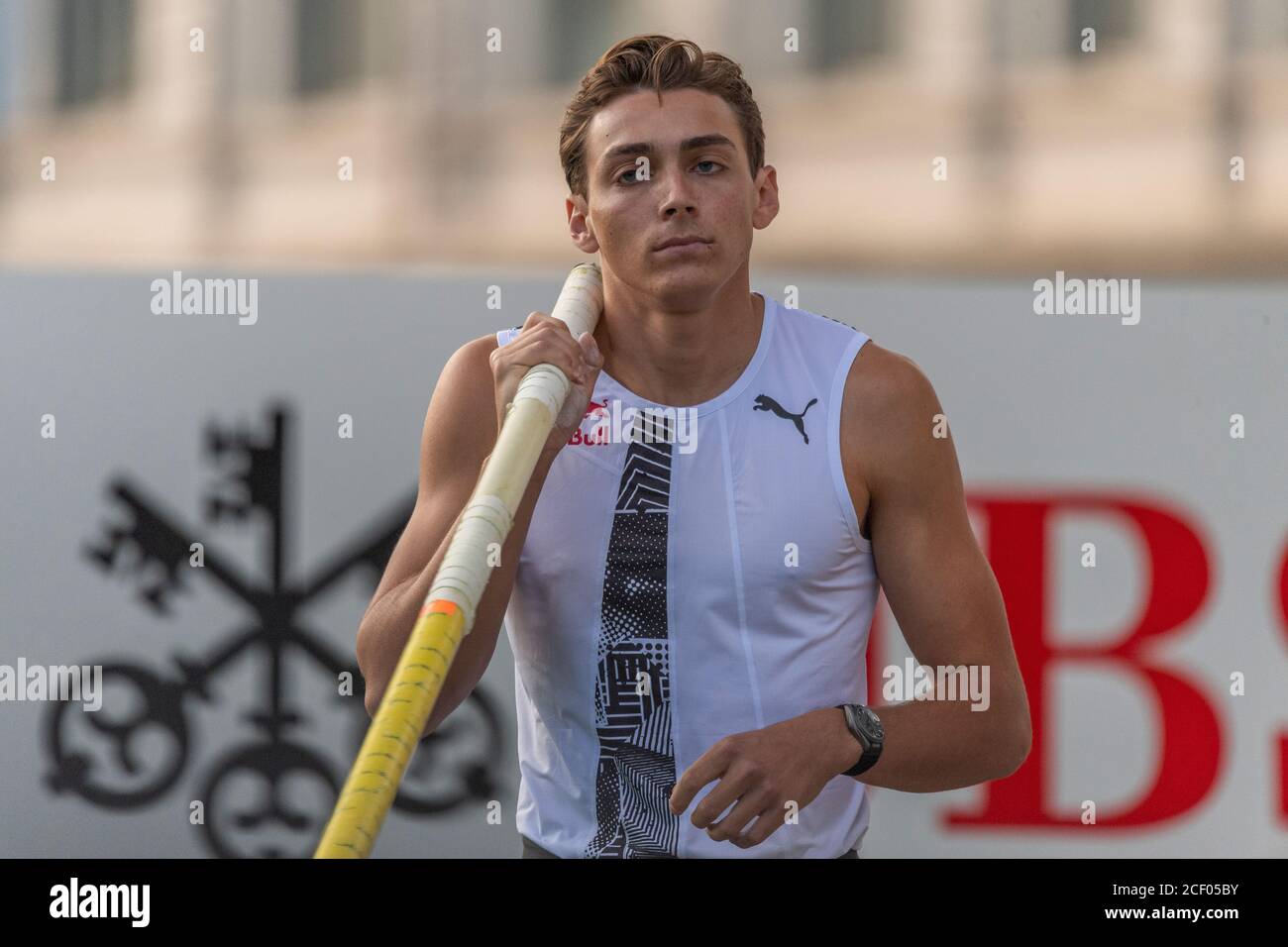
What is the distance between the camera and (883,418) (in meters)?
2.01

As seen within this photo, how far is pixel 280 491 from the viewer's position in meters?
3.19

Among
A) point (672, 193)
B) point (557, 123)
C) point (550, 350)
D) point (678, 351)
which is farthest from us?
point (557, 123)


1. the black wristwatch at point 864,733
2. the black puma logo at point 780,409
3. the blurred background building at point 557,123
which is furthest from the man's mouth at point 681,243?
the blurred background building at point 557,123

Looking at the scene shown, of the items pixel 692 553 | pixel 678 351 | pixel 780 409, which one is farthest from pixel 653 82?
pixel 692 553

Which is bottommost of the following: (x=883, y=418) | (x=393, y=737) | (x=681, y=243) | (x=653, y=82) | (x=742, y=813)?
(x=742, y=813)

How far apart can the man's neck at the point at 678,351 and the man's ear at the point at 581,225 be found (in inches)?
4.3

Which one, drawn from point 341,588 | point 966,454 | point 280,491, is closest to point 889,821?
point 966,454

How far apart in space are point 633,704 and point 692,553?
0.69 feet

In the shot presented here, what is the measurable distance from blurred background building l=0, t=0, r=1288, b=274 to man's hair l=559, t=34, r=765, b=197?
120cm

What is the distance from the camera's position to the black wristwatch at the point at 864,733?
1833 millimetres

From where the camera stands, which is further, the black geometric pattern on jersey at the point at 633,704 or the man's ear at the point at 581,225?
the man's ear at the point at 581,225

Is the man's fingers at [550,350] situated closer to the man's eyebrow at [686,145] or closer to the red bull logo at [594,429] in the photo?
the red bull logo at [594,429]

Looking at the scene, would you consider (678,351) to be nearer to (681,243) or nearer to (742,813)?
(681,243)

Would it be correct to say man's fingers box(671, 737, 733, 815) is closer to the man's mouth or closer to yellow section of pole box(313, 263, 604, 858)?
yellow section of pole box(313, 263, 604, 858)
